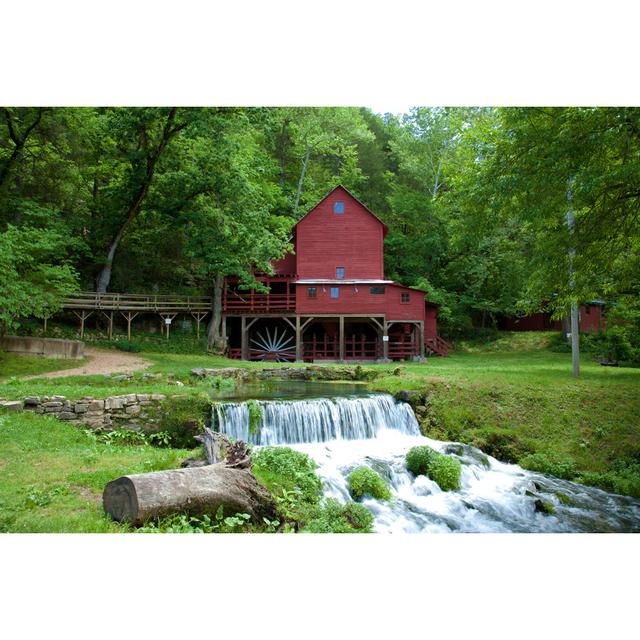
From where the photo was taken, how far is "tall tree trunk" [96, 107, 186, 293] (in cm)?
1475

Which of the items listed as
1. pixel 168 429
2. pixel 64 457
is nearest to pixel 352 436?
pixel 168 429

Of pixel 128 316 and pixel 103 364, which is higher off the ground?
pixel 128 316

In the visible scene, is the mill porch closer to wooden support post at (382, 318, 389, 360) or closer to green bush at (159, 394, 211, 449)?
wooden support post at (382, 318, 389, 360)

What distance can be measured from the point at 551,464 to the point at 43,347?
12.4m

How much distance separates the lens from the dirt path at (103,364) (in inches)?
435

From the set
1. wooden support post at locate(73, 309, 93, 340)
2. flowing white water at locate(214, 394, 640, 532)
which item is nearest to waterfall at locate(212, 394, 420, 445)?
flowing white water at locate(214, 394, 640, 532)

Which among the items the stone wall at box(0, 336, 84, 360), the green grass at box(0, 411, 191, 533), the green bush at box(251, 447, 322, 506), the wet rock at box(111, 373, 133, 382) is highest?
the stone wall at box(0, 336, 84, 360)

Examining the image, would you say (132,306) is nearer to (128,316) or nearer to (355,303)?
(128,316)

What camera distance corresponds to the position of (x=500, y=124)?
26.4 feet

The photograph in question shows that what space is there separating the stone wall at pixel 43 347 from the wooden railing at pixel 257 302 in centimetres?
787

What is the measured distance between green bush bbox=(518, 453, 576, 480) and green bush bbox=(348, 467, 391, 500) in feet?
10.4

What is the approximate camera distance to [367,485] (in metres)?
6.36

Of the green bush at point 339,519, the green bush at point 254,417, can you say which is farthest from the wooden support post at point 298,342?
the green bush at point 339,519

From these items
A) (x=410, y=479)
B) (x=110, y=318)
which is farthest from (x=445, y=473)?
(x=110, y=318)
